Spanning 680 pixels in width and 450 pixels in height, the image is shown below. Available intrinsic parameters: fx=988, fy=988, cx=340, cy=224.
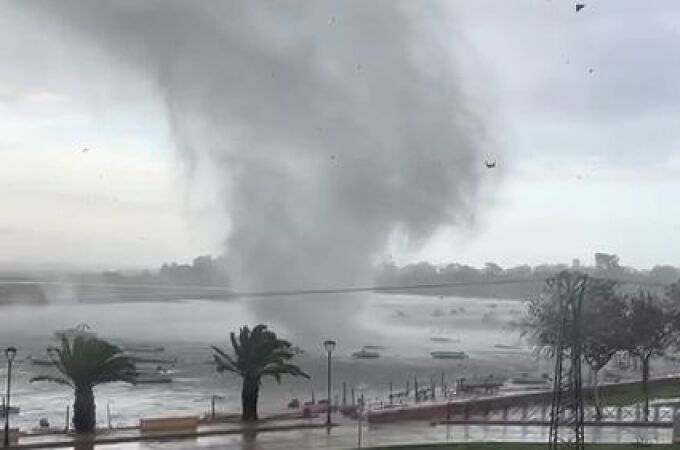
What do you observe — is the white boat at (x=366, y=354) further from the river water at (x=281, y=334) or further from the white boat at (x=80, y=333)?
the white boat at (x=80, y=333)

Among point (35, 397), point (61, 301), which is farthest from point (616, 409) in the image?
point (61, 301)

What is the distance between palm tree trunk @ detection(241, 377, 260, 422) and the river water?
12.3 m

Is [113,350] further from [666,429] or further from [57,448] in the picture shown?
[666,429]

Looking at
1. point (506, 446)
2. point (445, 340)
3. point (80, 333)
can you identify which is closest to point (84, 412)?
point (80, 333)

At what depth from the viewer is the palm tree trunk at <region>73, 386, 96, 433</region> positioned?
2630cm

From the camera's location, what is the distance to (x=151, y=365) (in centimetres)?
8525

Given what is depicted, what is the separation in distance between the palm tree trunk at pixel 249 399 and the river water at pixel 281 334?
12304 mm

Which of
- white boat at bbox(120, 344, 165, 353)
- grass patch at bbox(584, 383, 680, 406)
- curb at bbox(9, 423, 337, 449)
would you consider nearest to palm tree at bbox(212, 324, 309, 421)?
curb at bbox(9, 423, 337, 449)

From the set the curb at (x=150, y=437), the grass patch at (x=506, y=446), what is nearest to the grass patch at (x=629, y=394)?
the grass patch at (x=506, y=446)

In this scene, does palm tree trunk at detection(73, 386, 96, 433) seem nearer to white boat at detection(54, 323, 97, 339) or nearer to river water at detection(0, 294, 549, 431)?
white boat at detection(54, 323, 97, 339)

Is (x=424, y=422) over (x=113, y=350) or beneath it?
beneath

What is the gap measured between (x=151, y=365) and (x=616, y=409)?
59065mm

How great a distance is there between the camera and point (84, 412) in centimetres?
2648

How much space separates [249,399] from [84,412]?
5.37m
